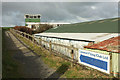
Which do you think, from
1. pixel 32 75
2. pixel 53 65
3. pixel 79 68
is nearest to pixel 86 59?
pixel 79 68


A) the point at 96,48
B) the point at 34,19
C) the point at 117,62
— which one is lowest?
the point at 117,62

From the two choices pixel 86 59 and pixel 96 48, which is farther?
pixel 96 48

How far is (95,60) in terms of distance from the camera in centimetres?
481

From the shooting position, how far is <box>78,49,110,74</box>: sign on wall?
432 centimetres

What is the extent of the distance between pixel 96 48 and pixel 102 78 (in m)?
2.07

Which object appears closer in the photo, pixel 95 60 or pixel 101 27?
pixel 95 60

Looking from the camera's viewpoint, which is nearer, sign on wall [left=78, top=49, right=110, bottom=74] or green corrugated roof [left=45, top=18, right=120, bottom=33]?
sign on wall [left=78, top=49, right=110, bottom=74]

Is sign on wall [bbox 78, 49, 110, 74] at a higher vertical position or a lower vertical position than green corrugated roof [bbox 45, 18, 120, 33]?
lower

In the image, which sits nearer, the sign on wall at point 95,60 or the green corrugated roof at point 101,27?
the sign on wall at point 95,60

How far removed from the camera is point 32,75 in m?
5.17

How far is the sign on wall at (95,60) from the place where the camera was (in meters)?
4.32

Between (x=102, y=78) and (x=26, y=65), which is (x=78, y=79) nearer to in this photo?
(x=102, y=78)

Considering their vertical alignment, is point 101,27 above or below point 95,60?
above

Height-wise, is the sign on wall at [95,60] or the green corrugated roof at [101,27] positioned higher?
the green corrugated roof at [101,27]
